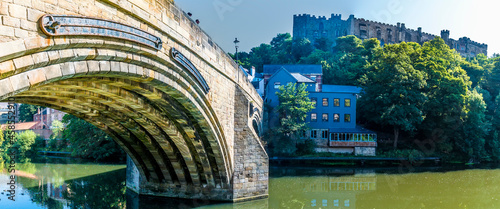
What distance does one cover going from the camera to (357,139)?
29.8 meters

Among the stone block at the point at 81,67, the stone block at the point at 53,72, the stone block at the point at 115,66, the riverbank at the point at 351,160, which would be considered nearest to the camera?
the stone block at the point at 53,72

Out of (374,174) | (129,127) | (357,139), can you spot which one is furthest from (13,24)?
(357,139)

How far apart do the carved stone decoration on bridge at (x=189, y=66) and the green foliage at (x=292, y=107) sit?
669 inches

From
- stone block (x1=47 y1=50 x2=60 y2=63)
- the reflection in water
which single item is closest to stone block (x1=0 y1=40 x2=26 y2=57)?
stone block (x1=47 y1=50 x2=60 y2=63)

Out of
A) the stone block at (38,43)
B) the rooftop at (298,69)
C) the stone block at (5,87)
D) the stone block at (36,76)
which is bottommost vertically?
the stone block at (5,87)

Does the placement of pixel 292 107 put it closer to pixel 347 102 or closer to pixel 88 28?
pixel 347 102

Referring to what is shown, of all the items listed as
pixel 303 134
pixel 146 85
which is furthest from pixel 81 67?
pixel 303 134

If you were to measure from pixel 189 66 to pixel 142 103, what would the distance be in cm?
160

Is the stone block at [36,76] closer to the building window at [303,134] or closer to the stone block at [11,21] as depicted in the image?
the stone block at [11,21]

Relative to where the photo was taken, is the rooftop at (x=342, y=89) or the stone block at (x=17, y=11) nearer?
the stone block at (x=17, y=11)

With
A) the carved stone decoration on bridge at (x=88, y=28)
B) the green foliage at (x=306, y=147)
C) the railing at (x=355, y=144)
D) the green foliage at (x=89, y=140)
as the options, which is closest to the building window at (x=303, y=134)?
the green foliage at (x=306, y=147)

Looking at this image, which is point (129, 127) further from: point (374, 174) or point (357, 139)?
point (357, 139)

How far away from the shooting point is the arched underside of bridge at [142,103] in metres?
5.85

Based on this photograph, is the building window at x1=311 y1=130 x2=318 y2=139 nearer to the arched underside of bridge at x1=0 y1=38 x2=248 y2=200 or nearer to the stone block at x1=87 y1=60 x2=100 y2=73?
the arched underside of bridge at x1=0 y1=38 x2=248 y2=200
